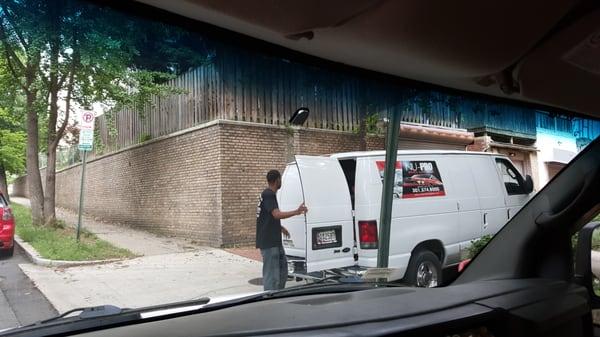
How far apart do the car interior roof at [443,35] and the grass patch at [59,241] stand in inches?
75.0

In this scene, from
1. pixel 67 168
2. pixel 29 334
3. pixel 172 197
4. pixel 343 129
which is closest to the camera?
pixel 29 334

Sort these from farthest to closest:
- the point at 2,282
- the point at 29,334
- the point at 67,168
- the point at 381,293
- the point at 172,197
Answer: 1. the point at 172,197
2. the point at 67,168
3. the point at 2,282
4. the point at 381,293
5. the point at 29,334

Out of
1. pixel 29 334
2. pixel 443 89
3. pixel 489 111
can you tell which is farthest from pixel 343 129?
pixel 29 334

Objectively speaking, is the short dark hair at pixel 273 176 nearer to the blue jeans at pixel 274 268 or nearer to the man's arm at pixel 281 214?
the man's arm at pixel 281 214

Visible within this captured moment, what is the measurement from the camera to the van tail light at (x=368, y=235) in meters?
4.19

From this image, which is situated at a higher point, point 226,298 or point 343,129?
point 343,129

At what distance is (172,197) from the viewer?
3705mm

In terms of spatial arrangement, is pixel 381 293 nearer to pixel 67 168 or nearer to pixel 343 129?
pixel 343 129

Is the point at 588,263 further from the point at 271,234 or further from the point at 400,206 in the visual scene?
the point at 271,234

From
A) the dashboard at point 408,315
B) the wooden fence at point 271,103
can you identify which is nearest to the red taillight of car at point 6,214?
the wooden fence at point 271,103

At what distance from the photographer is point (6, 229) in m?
2.91

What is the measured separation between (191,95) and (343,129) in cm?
101

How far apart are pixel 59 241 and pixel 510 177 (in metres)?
3.18

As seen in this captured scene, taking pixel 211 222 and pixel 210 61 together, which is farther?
pixel 211 222
